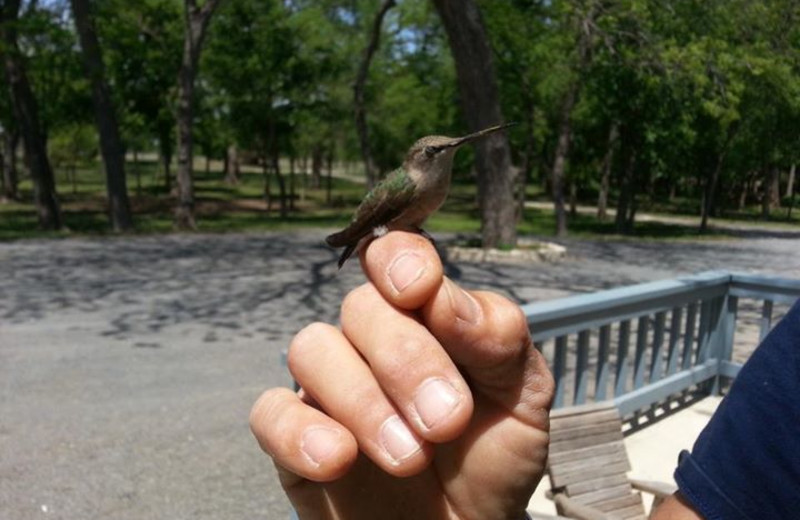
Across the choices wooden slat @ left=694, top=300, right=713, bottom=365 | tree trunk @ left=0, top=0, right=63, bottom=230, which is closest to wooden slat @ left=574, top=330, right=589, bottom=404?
wooden slat @ left=694, top=300, right=713, bottom=365

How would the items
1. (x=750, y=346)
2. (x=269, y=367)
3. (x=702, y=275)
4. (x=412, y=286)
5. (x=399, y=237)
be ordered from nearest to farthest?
1. (x=412, y=286)
2. (x=399, y=237)
3. (x=702, y=275)
4. (x=750, y=346)
5. (x=269, y=367)

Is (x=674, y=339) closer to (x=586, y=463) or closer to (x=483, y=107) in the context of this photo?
(x=586, y=463)

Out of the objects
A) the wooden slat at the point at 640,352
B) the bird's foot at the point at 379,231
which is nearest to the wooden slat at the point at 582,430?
the wooden slat at the point at 640,352

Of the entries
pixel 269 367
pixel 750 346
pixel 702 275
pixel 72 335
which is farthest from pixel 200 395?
pixel 750 346

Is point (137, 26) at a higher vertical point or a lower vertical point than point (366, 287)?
higher

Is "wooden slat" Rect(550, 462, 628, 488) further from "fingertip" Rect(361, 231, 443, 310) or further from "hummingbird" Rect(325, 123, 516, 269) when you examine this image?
"fingertip" Rect(361, 231, 443, 310)

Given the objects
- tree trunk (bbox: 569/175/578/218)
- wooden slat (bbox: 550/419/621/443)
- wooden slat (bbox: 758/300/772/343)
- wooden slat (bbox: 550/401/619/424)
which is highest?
tree trunk (bbox: 569/175/578/218)

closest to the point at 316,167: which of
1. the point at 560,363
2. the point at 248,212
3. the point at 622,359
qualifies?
the point at 248,212

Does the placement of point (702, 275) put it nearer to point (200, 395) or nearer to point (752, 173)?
point (752, 173)
